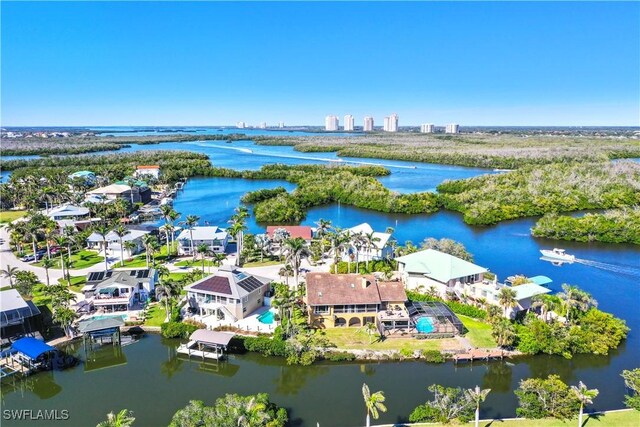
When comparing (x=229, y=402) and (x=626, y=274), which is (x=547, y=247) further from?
(x=229, y=402)

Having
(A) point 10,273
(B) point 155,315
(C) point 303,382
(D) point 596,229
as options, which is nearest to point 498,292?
(C) point 303,382

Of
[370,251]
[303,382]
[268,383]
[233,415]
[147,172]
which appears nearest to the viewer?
[233,415]

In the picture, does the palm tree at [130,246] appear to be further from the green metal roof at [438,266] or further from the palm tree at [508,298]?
the palm tree at [508,298]

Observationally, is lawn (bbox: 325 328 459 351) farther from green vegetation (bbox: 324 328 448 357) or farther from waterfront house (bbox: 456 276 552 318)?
waterfront house (bbox: 456 276 552 318)

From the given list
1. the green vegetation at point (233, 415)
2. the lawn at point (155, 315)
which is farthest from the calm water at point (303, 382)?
the green vegetation at point (233, 415)

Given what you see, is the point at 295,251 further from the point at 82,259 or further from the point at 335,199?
the point at 335,199

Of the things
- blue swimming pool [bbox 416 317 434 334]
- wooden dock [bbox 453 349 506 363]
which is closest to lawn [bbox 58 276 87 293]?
blue swimming pool [bbox 416 317 434 334]

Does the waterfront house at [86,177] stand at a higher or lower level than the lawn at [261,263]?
higher
